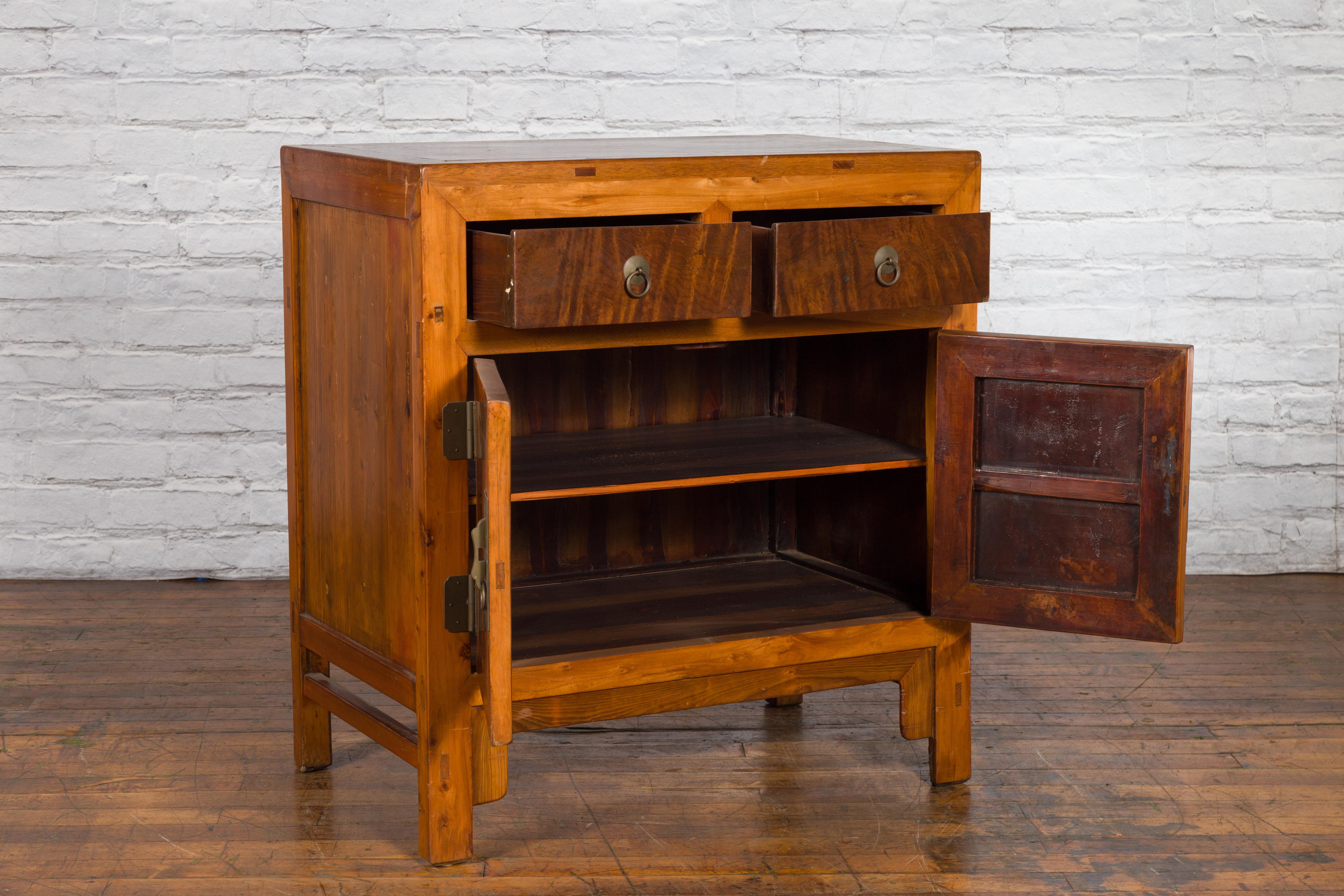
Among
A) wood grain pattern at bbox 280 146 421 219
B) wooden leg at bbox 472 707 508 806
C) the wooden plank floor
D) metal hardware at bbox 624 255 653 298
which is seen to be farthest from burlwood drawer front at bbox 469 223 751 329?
the wooden plank floor

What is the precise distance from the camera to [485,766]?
2227 millimetres

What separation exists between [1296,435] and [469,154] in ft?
8.28

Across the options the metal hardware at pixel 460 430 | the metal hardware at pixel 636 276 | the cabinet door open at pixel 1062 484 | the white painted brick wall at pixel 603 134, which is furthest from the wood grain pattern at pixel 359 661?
the white painted brick wall at pixel 603 134

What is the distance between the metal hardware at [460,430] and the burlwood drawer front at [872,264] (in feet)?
1.52

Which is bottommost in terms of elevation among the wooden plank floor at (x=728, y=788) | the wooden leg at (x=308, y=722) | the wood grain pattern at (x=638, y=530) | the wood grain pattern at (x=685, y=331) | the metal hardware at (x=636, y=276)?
the wooden plank floor at (x=728, y=788)

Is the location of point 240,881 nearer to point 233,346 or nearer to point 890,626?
point 890,626

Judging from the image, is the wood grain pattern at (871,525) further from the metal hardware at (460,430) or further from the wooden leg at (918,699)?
the metal hardware at (460,430)

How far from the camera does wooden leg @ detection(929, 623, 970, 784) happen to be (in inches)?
99.1

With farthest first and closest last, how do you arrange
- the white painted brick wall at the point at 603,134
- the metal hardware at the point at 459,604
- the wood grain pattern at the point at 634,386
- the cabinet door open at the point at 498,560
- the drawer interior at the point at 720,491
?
the white painted brick wall at the point at 603,134
the wood grain pattern at the point at 634,386
the drawer interior at the point at 720,491
the metal hardware at the point at 459,604
the cabinet door open at the point at 498,560

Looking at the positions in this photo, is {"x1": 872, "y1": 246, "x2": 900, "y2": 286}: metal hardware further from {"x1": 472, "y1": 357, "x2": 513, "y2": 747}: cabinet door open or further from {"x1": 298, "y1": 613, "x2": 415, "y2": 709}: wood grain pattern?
{"x1": 298, "y1": 613, "x2": 415, "y2": 709}: wood grain pattern

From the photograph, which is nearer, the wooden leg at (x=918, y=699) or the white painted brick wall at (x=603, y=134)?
the wooden leg at (x=918, y=699)

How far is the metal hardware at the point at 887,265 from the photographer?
228cm

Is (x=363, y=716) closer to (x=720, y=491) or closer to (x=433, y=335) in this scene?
(x=433, y=335)

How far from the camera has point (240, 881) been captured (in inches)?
85.0
